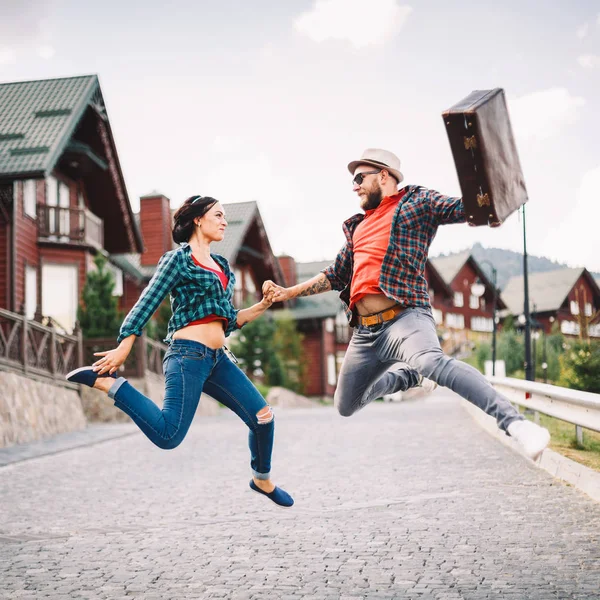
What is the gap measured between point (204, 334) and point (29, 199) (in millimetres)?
24419

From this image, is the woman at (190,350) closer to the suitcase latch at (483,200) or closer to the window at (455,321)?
the suitcase latch at (483,200)

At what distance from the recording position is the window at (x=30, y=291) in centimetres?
2769

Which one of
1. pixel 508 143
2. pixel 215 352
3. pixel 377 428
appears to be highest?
pixel 508 143

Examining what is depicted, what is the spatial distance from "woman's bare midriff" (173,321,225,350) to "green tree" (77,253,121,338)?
21.0m

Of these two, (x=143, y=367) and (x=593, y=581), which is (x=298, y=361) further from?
(x=593, y=581)

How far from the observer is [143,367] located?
88.4ft

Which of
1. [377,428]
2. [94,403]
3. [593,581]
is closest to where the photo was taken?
[593,581]

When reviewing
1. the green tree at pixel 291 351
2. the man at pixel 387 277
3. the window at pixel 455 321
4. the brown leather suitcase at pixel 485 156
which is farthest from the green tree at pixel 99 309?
the window at pixel 455 321

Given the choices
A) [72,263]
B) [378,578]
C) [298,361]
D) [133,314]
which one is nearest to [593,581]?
[378,578]

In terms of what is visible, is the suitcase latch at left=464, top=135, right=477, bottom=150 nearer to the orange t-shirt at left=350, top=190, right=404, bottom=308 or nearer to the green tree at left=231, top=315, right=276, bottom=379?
the orange t-shirt at left=350, top=190, right=404, bottom=308

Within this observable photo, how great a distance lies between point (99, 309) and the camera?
85.3 ft

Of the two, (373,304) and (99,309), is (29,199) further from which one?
(373,304)

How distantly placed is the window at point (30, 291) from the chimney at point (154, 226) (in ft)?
43.5

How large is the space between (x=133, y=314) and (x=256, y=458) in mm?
1143
